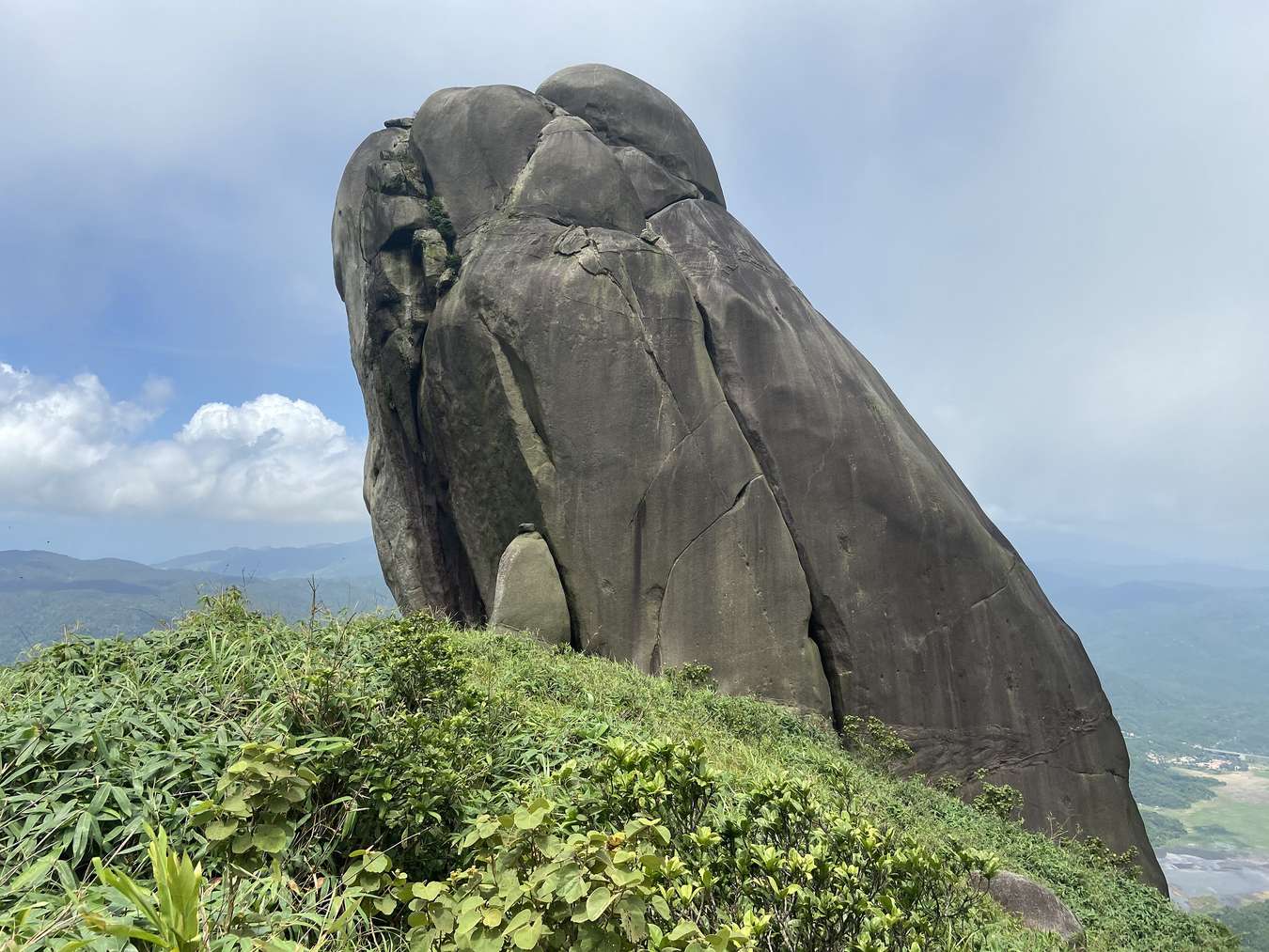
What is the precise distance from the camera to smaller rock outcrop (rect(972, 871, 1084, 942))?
6.86 metres

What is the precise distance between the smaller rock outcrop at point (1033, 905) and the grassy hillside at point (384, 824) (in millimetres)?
1046

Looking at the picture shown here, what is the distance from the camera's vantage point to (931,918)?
4023 mm

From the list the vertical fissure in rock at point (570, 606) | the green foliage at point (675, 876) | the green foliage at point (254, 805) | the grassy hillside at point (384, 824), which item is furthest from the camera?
the vertical fissure in rock at point (570, 606)

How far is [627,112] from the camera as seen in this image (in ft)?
57.4

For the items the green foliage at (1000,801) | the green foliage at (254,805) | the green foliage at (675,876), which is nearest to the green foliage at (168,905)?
the green foliage at (675,876)

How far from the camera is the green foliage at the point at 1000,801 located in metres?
11.6

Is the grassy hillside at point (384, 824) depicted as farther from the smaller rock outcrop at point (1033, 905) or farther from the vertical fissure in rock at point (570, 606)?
the vertical fissure in rock at point (570, 606)

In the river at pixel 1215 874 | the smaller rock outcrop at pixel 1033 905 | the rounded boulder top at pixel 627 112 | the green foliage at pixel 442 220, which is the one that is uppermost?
the rounded boulder top at pixel 627 112

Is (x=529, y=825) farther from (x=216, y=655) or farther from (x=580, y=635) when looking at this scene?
(x=580, y=635)

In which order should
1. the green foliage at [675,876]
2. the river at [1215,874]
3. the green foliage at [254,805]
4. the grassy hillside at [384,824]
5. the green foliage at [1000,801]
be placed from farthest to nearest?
the river at [1215,874], the green foliage at [1000,801], the green foliage at [254,805], the grassy hillside at [384,824], the green foliage at [675,876]

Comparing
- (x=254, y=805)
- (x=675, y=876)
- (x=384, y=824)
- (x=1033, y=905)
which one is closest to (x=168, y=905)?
(x=254, y=805)

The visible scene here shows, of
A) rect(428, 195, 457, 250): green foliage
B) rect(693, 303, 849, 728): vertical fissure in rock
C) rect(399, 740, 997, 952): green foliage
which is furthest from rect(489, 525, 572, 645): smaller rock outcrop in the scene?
rect(399, 740, 997, 952): green foliage

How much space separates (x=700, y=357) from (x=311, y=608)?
30.8ft

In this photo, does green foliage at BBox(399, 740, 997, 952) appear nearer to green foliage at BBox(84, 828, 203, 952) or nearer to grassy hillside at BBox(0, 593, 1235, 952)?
grassy hillside at BBox(0, 593, 1235, 952)
